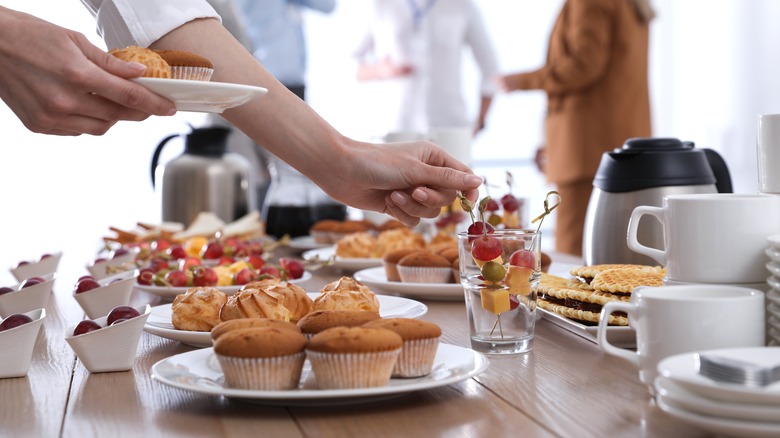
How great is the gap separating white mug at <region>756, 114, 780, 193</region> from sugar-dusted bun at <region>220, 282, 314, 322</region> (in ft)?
1.78

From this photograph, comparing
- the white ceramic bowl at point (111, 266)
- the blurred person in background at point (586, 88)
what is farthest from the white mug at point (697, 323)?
the blurred person in background at point (586, 88)

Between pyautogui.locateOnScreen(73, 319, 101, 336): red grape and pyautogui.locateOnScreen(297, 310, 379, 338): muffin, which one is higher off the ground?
pyautogui.locateOnScreen(297, 310, 379, 338): muffin

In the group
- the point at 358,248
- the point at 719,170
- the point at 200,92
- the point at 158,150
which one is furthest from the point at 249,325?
the point at 158,150

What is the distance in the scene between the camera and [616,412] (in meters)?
0.79

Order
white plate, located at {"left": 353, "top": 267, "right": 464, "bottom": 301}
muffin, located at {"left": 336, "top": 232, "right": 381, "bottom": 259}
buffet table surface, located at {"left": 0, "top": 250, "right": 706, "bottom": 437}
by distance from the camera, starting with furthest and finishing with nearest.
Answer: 1. muffin, located at {"left": 336, "top": 232, "right": 381, "bottom": 259}
2. white plate, located at {"left": 353, "top": 267, "right": 464, "bottom": 301}
3. buffet table surface, located at {"left": 0, "top": 250, "right": 706, "bottom": 437}

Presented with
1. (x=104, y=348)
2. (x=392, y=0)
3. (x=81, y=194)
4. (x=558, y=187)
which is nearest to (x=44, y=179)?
(x=81, y=194)

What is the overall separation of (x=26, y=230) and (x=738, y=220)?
5.72 metres

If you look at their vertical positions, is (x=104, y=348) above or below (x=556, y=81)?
below

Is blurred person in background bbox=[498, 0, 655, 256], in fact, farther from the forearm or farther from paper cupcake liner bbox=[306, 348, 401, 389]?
paper cupcake liner bbox=[306, 348, 401, 389]

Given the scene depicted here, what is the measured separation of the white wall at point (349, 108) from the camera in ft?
17.0

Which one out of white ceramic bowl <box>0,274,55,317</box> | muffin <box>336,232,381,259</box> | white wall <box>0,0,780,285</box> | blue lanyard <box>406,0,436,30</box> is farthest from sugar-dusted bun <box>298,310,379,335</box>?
white wall <box>0,0,780,285</box>

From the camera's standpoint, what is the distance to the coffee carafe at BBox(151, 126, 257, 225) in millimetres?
2898

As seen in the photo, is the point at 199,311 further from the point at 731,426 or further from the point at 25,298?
the point at 731,426

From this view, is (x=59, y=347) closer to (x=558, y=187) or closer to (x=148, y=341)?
(x=148, y=341)
